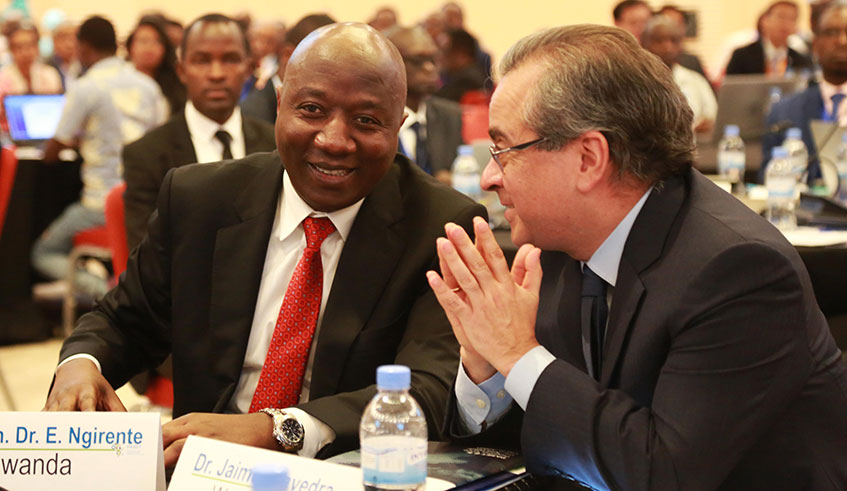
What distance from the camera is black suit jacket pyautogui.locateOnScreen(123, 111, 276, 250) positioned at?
13.3 ft

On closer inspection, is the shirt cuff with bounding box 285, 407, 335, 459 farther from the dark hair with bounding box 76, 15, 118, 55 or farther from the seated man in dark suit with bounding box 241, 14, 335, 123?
the dark hair with bounding box 76, 15, 118, 55

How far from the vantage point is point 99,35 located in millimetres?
7840

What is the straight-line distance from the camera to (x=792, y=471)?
1617 mm

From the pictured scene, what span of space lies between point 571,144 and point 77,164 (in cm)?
581

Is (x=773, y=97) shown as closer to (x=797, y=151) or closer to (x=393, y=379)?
(x=797, y=151)

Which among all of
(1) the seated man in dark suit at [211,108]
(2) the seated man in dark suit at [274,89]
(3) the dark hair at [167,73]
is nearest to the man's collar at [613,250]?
(1) the seated man in dark suit at [211,108]

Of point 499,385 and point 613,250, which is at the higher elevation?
point 613,250

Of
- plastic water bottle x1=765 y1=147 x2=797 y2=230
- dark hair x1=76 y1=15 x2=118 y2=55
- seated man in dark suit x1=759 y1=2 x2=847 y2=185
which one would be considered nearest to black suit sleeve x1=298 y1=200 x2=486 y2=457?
plastic water bottle x1=765 y1=147 x2=797 y2=230

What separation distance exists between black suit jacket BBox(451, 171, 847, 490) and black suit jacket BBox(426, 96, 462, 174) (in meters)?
4.17

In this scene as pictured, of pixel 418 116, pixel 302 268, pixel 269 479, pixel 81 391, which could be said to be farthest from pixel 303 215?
pixel 418 116

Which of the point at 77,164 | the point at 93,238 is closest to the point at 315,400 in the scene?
the point at 93,238

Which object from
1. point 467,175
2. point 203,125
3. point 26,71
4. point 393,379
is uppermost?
point 26,71

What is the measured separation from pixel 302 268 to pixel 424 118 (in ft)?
12.9

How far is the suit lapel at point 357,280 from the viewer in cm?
204
